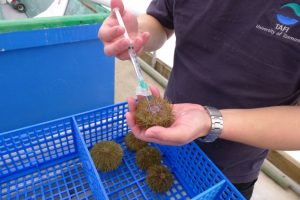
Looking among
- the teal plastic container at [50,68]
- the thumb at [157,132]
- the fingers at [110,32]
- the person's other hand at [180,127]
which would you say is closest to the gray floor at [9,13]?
the teal plastic container at [50,68]

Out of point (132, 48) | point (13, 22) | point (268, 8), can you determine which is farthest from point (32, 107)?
point (268, 8)

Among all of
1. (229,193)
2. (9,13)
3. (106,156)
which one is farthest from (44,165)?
(9,13)

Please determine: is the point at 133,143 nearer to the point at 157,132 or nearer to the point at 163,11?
the point at 157,132

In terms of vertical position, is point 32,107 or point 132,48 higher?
point 132,48

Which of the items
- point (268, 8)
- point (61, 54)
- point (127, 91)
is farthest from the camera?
point (127, 91)

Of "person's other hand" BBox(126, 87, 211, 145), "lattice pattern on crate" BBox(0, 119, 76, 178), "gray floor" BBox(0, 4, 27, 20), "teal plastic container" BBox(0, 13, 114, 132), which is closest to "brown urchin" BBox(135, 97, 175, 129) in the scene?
"person's other hand" BBox(126, 87, 211, 145)

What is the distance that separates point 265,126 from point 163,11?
18.8 inches

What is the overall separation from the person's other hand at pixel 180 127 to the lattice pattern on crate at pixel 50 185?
26 centimetres

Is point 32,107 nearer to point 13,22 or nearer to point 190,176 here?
point 13,22

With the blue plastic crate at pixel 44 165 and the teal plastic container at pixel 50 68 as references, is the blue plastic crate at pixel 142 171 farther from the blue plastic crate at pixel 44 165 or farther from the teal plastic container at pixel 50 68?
the teal plastic container at pixel 50 68

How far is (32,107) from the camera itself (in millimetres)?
1164

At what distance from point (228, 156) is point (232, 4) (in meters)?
0.41

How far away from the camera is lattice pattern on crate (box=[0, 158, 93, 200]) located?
2.16 feet

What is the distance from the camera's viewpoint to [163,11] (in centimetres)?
80
